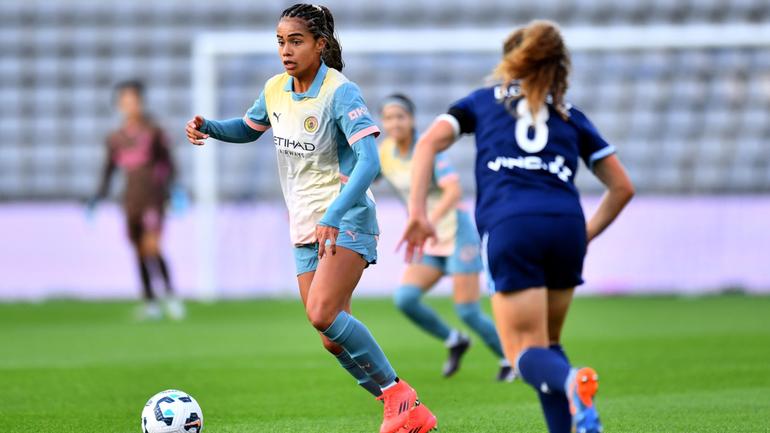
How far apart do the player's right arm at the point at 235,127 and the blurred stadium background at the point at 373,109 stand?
10257 mm

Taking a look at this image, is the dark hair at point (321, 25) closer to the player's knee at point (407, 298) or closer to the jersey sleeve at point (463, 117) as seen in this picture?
the jersey sleeve at point (463, 117)

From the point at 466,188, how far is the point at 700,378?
10415 mm

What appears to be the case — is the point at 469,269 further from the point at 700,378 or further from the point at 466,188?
the point at 466,188

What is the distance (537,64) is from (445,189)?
421cm

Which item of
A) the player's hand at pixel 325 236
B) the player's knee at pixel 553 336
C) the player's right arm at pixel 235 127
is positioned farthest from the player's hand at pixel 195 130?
the player's knee at pixel 553 336

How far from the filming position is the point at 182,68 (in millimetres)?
20938

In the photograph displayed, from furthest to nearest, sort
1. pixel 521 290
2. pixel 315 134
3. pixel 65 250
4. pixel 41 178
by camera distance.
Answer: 1. pixel 41 178
2. pixel 65 250
3. pixel 315 134
4. pixel 521 290

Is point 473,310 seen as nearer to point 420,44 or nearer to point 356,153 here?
point 356,153

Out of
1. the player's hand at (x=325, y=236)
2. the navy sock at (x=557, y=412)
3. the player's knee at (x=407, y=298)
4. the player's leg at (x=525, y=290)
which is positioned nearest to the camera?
the player's leg at (x=525, y=290)

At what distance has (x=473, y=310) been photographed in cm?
916

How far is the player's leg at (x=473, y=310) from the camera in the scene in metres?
9.12

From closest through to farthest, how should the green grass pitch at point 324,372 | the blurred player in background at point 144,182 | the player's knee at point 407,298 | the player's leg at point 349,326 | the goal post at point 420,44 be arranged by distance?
the player's leg at point 349,326 → the green grass pitch at point 324,372 → the player's knee at point 407,298 → the blurred player in background at point 144,182 → the goal post at point 420,44

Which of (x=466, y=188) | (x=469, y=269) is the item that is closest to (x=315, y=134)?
(x=469, y=269)

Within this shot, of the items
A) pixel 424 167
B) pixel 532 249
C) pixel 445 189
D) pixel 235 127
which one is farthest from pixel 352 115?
pixel 445 189
